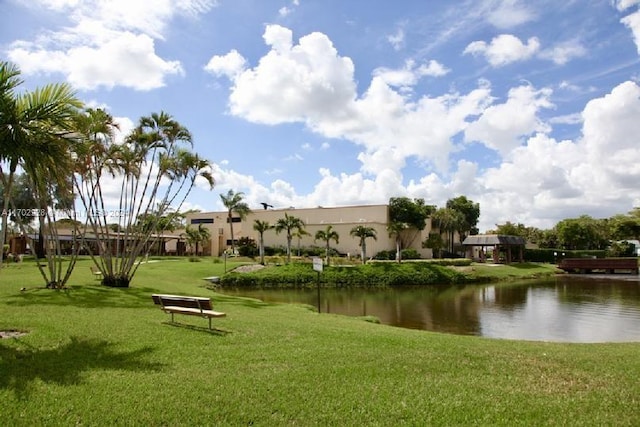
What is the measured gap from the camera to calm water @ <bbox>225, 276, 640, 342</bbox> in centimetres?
1791

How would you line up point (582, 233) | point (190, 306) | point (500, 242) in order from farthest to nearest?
point (582, 233) → point (500, 242) → point (190, 306)

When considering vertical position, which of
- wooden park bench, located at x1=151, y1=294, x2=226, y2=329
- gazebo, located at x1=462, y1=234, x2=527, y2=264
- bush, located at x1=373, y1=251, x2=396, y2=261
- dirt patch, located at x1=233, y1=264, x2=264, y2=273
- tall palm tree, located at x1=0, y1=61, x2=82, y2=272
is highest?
tall palm tree, located at x1=0, y1=61, x2=82, y2=272

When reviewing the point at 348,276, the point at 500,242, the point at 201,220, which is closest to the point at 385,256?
the point at 500,242

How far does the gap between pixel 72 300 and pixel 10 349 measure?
25.4 ft

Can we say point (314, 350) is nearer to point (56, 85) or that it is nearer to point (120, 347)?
point (120, 347)

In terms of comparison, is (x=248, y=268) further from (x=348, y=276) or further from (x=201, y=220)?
(x=201, y=220)

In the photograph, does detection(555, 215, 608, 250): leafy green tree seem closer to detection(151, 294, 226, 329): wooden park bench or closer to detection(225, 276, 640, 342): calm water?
detection(225, 276, 640, 342): calm water

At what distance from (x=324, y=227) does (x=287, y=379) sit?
57.0 m

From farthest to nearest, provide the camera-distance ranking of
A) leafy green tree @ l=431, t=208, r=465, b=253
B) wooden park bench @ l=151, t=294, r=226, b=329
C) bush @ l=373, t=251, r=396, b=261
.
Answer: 1. leafy green tree @ l=431, t=208, r=465, b=253
2. bush @ l=373, t=251, r=396, b=261
3. wooden park bench @ l=151, t=294, r=226, b=329

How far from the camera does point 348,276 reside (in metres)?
40.7

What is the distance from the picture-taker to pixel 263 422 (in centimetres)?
532

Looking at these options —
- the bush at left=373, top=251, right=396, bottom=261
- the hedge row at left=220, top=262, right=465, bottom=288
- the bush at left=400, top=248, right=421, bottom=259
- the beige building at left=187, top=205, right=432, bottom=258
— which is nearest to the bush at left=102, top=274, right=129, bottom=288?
the hedge row at left=220, top=262, right=465, bottom=288

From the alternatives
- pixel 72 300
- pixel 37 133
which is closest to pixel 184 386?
pixel 37 133

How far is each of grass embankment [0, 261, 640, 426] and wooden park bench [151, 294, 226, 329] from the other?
387mm
